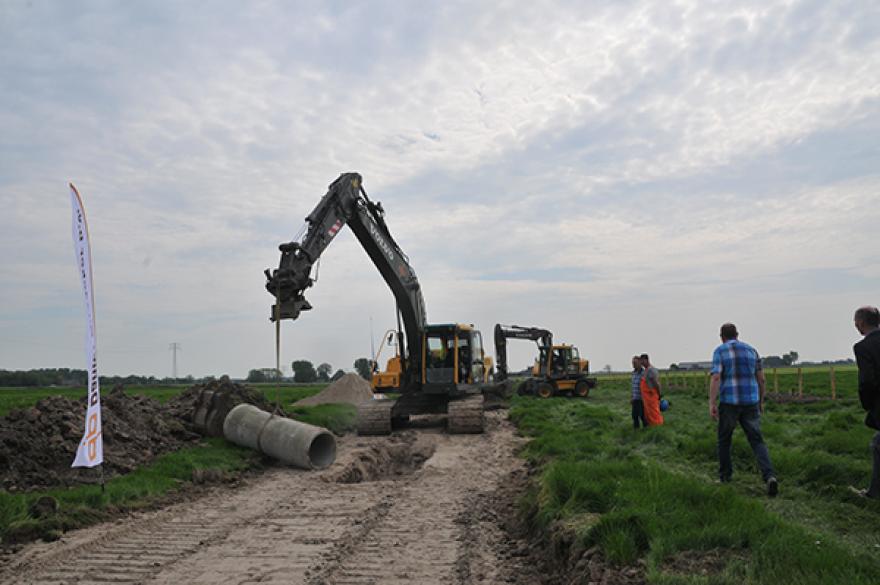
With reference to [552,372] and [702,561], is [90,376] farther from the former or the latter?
[552,372]

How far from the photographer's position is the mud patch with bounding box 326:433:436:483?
11645mm

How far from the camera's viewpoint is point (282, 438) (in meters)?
12.2

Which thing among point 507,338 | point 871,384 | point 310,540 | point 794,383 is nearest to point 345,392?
point 507,338

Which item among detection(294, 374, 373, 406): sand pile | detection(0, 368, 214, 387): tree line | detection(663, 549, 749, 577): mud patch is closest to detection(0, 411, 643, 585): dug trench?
detection(663, 549, 749, 577): mud patch

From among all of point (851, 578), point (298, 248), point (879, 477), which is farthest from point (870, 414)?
point (298, 248)

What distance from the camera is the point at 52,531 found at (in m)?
7.10

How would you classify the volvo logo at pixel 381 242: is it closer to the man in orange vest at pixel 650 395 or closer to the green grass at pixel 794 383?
the man in orange vest at pixel 650 395

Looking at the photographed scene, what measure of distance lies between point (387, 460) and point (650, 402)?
17.2ft

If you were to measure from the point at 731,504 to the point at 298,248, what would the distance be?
9.86 metres

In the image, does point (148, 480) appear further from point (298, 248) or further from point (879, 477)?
point (879, 477)

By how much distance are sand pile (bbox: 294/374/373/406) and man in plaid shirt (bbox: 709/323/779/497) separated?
22378 mm

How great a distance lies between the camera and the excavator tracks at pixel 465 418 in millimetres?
16359

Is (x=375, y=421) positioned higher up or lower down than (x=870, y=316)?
lower down

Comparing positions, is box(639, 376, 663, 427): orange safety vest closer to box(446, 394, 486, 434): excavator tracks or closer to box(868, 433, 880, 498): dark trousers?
box(446, 394, 486, 434): excavator tracks
